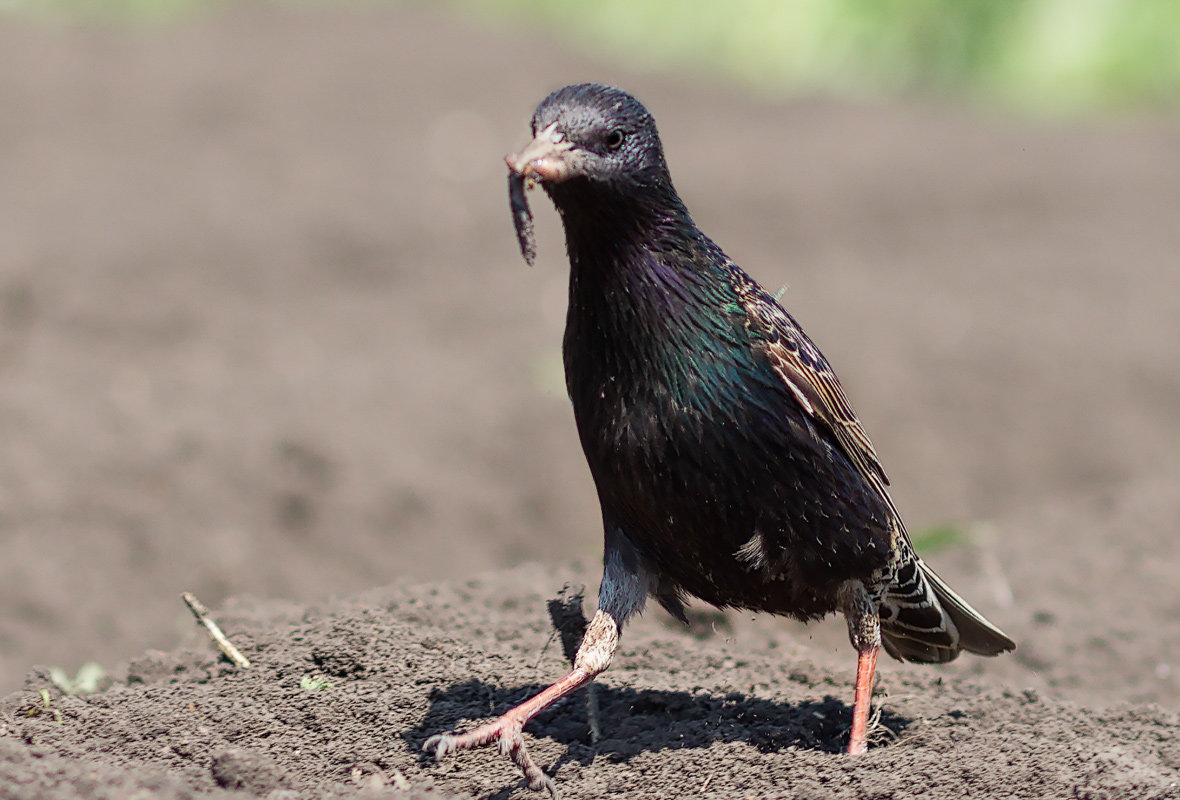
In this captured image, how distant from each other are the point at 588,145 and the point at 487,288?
652cm

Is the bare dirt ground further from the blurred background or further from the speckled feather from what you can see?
the speckled feather

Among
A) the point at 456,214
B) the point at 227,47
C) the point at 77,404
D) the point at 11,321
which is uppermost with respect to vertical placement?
the point at 227,47

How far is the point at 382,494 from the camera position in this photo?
6.96m

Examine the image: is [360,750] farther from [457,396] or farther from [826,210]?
[826,210]

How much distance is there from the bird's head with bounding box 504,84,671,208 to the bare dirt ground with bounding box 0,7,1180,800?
4.90 ft

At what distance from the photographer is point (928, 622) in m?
4.21

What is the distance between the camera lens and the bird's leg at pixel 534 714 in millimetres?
3357

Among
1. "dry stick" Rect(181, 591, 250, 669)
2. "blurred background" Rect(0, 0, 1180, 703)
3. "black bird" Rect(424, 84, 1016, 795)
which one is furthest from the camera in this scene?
"blurred background" Rect(0, 0, 1180, 703)

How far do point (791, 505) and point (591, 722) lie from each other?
0.83 meters

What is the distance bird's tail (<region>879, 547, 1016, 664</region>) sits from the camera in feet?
13.4

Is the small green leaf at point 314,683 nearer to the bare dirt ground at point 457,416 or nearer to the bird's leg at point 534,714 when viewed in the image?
the bare dirt ground at point 457,416

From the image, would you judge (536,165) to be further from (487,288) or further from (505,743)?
(487,288)

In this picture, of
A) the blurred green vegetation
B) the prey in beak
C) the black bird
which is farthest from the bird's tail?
the blurred green vegetation

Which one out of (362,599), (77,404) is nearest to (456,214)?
(77,404)
